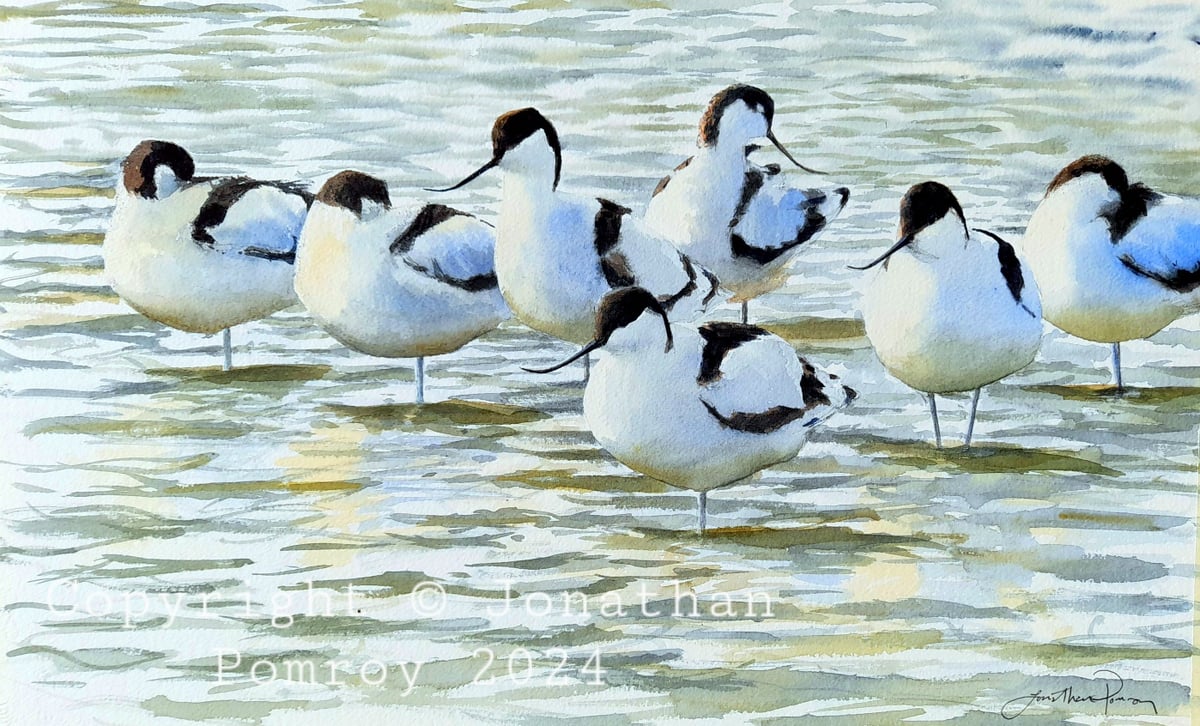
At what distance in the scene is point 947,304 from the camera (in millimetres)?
2553

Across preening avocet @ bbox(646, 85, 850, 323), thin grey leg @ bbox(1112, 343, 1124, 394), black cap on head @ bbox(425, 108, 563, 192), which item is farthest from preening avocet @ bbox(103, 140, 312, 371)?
thin grey leg @ bbox(1112, 343, 1124, 394)

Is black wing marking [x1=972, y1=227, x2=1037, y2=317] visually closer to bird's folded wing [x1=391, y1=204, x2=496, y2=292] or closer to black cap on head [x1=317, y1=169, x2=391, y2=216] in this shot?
bird's folded wing [x1=391, y1=204, x2=496, y2=292]

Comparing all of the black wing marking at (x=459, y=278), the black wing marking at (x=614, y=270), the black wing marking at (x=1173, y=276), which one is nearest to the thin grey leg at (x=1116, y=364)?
the black wing marking at (x=1173, y=276)

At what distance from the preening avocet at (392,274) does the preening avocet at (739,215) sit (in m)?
0.41

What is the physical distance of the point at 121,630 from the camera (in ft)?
7.59

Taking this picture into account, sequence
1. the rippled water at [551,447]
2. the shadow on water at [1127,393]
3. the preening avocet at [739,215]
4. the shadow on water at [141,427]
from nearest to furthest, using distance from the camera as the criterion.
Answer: the rippled water at [551,447] < the shadow on water at [141,427] < the shadow on water at [1127,393] < the preening avocet at [739,215]

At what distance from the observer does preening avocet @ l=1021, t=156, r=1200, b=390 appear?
2.76 meters

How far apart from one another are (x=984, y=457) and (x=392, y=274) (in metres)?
1.13

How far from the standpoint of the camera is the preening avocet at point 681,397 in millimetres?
2268

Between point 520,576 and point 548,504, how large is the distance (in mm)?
181

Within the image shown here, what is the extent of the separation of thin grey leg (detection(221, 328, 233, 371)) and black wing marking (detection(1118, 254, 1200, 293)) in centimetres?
170

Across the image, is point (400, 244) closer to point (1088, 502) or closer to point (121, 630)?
point (121, 630)

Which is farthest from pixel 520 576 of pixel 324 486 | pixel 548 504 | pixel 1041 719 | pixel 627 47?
pixel 627 47

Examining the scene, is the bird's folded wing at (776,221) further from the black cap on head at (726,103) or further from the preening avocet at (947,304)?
the preening avocet at (947,304)
